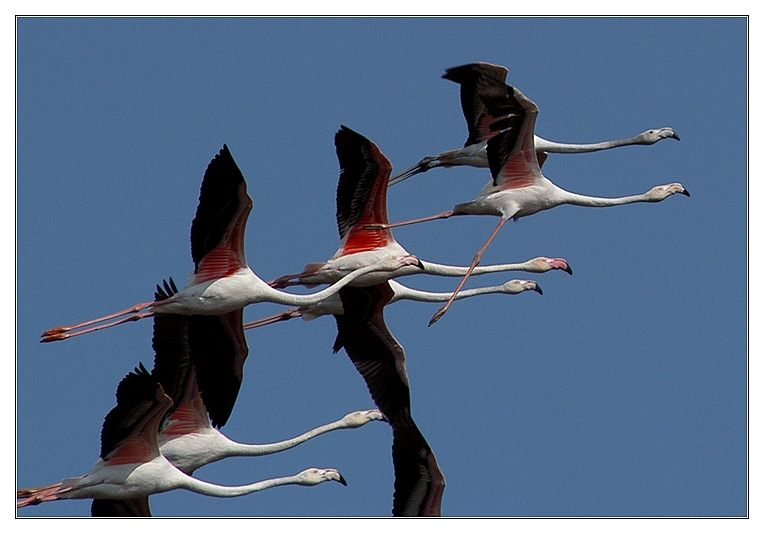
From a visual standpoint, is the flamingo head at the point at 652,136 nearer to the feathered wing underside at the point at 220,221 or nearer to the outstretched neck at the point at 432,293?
the outstretched neck at the point at 432,293

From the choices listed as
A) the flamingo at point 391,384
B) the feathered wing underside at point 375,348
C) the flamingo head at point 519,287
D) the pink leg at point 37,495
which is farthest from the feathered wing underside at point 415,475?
the pink leg at point 37,495

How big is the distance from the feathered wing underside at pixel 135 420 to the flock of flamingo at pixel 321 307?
20mm

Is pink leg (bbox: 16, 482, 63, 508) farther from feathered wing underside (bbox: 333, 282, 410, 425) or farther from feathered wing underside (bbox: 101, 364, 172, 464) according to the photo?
feathered wing underside (bbox: 333, 282, 410, 425)

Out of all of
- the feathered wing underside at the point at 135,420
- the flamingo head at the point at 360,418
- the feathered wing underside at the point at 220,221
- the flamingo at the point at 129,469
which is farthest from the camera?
the flamingo head at the point at 360,418

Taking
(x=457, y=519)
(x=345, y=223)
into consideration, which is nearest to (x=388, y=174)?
(x=345, y=223)

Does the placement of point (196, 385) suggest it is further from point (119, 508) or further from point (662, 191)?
point (662, 191)

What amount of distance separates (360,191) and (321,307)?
7.22 feet

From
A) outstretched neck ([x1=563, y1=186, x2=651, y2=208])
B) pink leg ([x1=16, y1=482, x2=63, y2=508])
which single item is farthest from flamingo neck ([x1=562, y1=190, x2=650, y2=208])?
pink leg ([x1=16, y1=482, x2=63, y2=508])

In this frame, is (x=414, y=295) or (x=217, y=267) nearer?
(x=217, y=267)

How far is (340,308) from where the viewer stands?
106 feet

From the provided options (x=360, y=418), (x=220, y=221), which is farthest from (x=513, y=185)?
(x=220, y=221)

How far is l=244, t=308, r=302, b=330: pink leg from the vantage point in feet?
109

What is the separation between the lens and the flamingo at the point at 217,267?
1122 inches

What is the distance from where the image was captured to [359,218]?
31172mm
